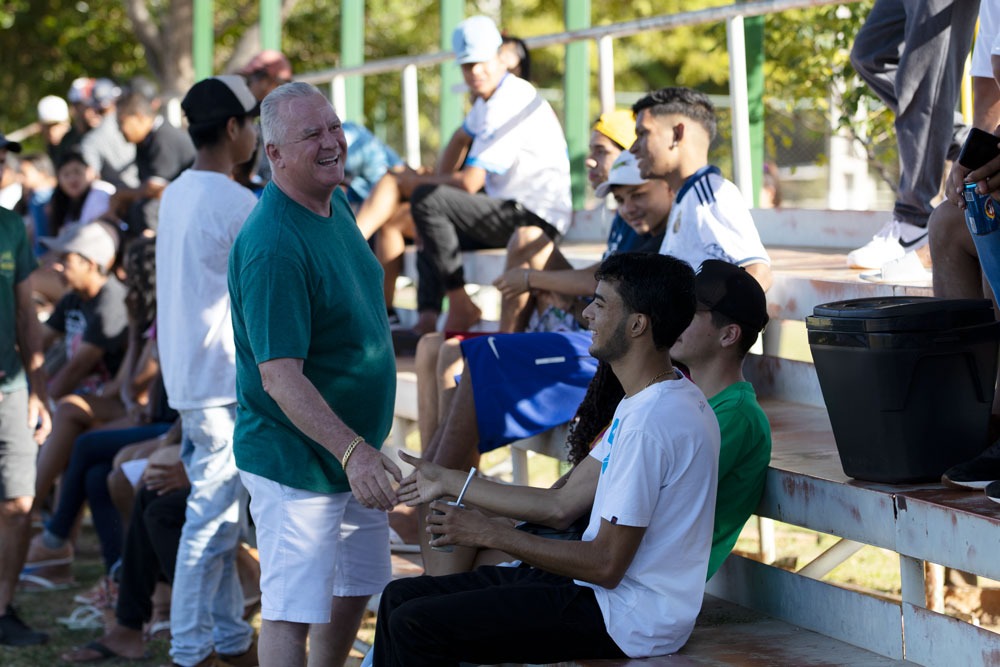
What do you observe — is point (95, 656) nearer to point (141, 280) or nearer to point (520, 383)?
point (141, 280)

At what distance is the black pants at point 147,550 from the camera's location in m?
5.50

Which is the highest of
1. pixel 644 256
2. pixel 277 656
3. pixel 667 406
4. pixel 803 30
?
pixel 803 30

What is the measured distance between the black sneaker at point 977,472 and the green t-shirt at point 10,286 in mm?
4234

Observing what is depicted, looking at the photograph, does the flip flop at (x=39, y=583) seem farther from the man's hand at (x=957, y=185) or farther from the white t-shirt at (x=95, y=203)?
the man's hand at (x=957, y=185)

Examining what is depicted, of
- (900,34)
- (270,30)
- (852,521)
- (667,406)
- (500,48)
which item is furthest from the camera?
(270,30)

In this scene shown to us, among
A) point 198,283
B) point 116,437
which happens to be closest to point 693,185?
point 198,283

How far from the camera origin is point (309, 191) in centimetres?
380

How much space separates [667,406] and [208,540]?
2173 millimetres

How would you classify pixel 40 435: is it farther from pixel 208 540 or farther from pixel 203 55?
pixel 203 55

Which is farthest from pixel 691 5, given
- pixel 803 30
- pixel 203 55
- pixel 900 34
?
pixel 900 34

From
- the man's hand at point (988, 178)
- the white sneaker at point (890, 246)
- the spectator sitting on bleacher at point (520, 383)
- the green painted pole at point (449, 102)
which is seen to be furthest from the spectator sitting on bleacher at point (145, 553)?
the green painted pole at point (449, 102)

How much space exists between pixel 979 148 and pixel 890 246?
1.91m

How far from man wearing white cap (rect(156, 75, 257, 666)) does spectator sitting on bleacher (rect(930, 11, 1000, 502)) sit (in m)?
→ 2.28

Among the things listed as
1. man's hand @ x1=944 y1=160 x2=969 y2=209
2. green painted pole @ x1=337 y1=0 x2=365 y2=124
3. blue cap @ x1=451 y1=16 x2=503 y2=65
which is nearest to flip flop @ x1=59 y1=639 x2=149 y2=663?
blue cap @ x1=451 y1=16 x2=503 y2=65
